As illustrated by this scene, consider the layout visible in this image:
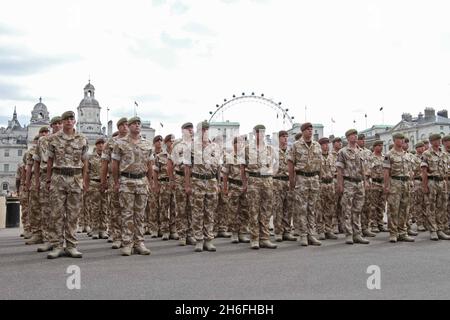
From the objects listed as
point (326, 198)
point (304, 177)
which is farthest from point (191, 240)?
point (326, 198)

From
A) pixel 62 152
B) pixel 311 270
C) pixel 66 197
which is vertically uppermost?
pixel 62 152

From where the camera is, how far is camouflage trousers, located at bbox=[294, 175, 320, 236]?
9.06 metres

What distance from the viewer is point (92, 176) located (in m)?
Result: 11.4

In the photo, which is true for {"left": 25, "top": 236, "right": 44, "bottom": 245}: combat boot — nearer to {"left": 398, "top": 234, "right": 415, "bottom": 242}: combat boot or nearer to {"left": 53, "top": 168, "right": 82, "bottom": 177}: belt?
{"left": 53, "top": 168, "right": 82, "bottom": 177}: belt

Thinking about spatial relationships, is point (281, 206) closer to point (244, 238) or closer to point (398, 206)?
point (244, 238)

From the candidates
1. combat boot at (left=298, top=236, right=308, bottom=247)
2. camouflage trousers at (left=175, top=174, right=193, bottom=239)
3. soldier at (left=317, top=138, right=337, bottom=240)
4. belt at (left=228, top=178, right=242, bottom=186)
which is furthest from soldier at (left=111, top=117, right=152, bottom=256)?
soldier at (left=317, top=138, right=337, bottom=240)

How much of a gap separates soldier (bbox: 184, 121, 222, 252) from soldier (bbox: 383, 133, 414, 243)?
11.4 feet

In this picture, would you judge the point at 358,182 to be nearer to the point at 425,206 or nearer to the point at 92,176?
the point at 425,206

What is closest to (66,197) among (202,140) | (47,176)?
(47,176)

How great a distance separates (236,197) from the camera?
10.1m

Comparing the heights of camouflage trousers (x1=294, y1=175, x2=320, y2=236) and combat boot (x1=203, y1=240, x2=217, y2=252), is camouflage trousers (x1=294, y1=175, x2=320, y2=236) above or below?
above

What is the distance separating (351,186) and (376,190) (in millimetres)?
2728

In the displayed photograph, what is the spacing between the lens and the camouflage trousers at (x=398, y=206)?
9.70 meters
